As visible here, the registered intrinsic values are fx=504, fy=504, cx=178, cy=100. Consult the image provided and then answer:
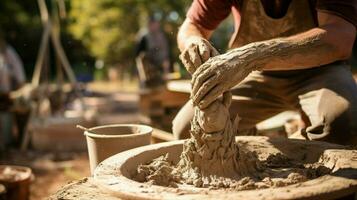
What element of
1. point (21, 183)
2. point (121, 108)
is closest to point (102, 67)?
point (121, 108)

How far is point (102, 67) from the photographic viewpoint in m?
18.6

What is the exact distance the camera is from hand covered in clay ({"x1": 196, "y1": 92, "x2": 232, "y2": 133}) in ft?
6.84

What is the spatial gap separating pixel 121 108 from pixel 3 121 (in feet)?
14.6

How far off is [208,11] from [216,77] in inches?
48.0

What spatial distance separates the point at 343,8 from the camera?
2.50 metres

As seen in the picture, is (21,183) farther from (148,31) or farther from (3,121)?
(148,31)

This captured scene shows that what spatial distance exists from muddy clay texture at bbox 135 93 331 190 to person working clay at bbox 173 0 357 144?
0.09 m

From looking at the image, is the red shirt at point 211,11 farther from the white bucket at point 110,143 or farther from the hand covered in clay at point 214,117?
the hand covered in clay at point 214,117

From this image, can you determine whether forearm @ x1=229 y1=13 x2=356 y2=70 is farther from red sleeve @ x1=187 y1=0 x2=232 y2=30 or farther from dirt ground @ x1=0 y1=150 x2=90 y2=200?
dirt ground @ x1=0 y1=150 x2=90 y2=200

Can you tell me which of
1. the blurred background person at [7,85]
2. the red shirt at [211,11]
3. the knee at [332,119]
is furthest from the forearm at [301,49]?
the blurred background person at [7,85]

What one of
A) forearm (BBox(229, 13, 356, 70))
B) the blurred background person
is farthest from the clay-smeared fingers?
the blurred background person

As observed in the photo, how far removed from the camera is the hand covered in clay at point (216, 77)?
6.62 ft

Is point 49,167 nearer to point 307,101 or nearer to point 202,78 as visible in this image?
point 307,101

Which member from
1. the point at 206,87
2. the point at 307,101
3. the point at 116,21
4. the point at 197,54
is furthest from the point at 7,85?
the point at 116,21
